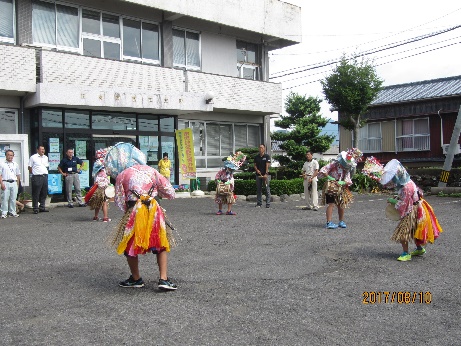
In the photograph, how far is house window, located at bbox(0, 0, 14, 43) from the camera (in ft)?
55.2

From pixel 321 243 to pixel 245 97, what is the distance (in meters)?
14.4

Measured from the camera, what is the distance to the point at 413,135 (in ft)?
101

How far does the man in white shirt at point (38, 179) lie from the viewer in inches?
583

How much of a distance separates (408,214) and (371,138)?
1025 inches

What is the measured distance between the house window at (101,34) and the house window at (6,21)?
252 centimetres

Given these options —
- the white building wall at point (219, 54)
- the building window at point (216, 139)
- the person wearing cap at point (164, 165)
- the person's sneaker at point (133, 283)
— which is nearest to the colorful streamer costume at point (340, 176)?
the person's sneaker at point (133, 283)

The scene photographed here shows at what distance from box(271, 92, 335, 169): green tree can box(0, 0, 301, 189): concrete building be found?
152 centimetres

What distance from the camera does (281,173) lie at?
2288 cm

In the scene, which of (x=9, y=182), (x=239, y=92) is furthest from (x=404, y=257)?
(x=239, y=92)

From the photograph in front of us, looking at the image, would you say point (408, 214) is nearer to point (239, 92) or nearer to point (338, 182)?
point (338, 182)

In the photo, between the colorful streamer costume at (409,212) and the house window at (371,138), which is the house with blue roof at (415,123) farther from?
the colorful streamer costume at (409,212)

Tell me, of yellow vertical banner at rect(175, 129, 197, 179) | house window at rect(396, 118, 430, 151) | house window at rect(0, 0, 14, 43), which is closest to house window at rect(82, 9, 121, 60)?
house window at rect(0, 0, 14, 43)

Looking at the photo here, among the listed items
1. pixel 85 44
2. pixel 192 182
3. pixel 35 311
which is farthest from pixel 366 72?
pixel 35 311

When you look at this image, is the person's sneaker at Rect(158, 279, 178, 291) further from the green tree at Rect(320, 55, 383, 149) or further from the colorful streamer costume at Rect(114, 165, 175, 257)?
the green tree at Rect(320, 55, 383, 149)
